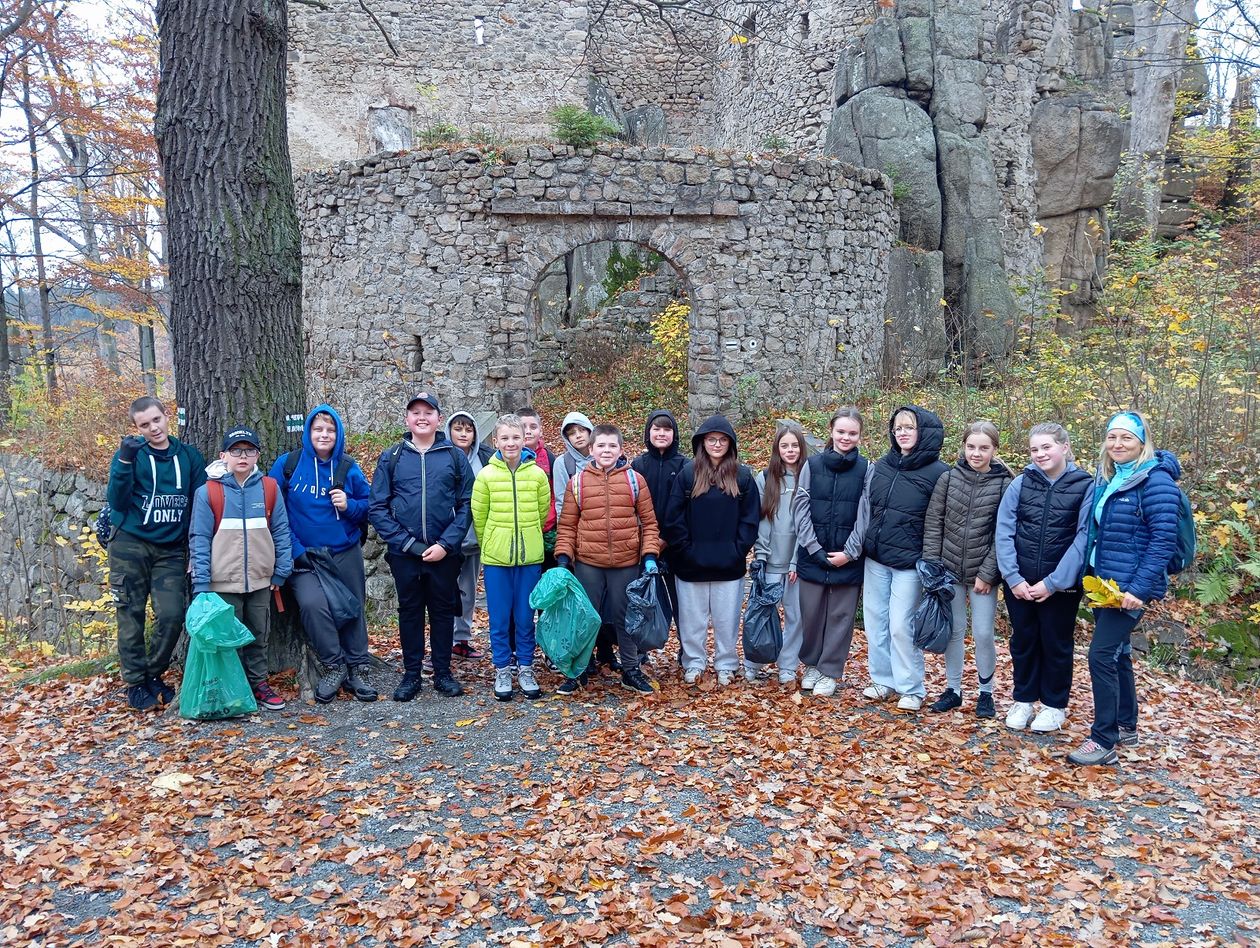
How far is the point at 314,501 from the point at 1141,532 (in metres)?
4.62

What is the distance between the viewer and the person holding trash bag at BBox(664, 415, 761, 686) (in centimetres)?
540

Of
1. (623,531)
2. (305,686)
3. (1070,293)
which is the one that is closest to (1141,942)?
(623,531)

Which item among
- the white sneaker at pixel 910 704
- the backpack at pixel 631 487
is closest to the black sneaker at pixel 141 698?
the backpack at pixel 631 487

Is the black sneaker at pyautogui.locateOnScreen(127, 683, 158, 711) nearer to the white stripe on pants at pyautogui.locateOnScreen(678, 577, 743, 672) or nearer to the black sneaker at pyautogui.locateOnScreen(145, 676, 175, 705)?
the black sneaker at pyautogui.locateOnScreen(145, 676, 175, 705)

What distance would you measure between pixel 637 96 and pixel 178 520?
19.9m

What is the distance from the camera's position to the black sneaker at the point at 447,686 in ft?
17.7

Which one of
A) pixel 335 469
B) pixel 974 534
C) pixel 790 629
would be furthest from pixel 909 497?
pixel 335 469

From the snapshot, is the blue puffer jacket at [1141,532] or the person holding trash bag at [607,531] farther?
the person holding trash bag at [607,531]

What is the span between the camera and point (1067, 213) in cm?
1600

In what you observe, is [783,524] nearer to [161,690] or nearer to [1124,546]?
[1124,546]

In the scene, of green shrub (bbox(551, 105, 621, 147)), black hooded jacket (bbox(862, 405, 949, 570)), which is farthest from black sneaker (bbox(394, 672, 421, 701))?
green shrub (bbox(551, 105, 621, 147))

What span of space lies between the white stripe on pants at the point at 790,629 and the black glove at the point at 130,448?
3.87 meters

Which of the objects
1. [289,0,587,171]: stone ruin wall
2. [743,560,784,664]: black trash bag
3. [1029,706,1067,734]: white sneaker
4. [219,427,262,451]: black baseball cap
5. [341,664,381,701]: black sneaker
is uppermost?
[289,0,587,171]: stone ruin wall

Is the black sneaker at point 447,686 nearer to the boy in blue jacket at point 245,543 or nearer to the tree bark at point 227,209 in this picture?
the boy in blue jacket at point 245,543
